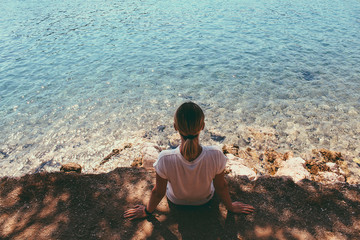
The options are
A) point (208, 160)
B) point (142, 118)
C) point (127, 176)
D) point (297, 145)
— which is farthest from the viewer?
point (142, 118)

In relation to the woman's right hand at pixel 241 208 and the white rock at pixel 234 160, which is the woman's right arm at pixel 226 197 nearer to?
the woman's right hand at pixel 241 208

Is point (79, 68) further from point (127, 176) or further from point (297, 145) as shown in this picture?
point (297, 145)

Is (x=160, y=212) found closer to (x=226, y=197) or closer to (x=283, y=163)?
(x=226, y=197)

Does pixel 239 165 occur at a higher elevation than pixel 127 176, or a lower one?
lower

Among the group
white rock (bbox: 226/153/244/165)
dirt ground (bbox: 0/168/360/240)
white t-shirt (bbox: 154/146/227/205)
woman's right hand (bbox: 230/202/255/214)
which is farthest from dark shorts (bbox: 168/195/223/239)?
white rock (bbox: 226/153/244/165)

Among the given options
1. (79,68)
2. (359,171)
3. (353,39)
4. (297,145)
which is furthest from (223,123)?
(353,39)

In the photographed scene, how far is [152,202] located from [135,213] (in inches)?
21.1

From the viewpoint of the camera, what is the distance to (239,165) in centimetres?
643

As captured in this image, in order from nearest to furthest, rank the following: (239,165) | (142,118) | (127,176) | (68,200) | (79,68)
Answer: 1. (68,200)
2. (127,176)
3. (239,165)
4. (142,118)
5. (79,68)

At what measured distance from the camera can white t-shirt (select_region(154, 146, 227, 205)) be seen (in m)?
3.15

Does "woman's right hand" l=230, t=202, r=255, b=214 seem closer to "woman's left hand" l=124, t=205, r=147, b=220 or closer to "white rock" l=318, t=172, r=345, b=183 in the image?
"woman's left hand" l=124, t=205, r=147, b=220

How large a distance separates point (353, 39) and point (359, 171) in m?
14.1

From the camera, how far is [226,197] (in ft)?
12.1

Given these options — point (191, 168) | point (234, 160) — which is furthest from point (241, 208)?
point (234, 160)
